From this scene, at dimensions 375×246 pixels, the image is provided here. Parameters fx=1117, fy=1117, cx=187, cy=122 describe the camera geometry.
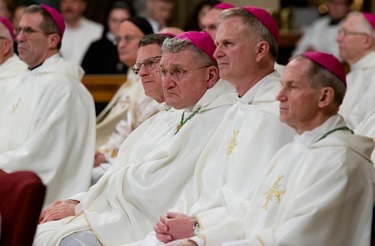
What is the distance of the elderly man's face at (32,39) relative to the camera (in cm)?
848

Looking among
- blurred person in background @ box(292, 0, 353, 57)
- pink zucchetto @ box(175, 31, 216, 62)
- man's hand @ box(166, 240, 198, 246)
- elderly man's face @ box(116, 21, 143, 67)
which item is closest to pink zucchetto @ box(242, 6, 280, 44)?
pink zucchetto @ box(175, 31, 216, 62)

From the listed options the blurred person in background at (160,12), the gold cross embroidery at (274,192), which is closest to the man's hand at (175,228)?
the gold cross embroidery at (274,192)

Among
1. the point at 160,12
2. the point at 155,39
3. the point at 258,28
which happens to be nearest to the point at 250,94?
the point at 258,28

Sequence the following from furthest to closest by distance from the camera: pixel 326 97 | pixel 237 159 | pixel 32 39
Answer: pixel 32 39, pixel 237 159, pixel 326 97

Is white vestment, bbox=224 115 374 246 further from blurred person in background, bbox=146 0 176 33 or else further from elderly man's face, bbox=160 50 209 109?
blurred person in background, bbox=146 0 176 33

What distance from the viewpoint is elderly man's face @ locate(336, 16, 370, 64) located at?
31.3 ft

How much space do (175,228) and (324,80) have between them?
111 centimetres

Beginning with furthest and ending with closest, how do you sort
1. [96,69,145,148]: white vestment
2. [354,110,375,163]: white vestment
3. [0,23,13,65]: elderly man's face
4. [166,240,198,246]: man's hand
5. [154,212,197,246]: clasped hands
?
[96,69,145,148]: white vestment
[0,23,13,65]: elderly man's face
[354,110,375,163]: white vestment
[154,212,197,246]: clasped hands
[166,240,198,246]: man's hand

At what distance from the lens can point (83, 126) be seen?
331 inches

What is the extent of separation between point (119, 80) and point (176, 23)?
3032 millimetres

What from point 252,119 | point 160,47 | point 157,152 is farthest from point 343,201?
point 160,47

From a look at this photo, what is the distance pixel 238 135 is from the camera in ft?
19.7

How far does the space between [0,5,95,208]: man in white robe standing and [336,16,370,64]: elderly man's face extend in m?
2.41

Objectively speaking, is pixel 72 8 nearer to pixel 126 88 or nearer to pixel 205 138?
pixel 126 88
